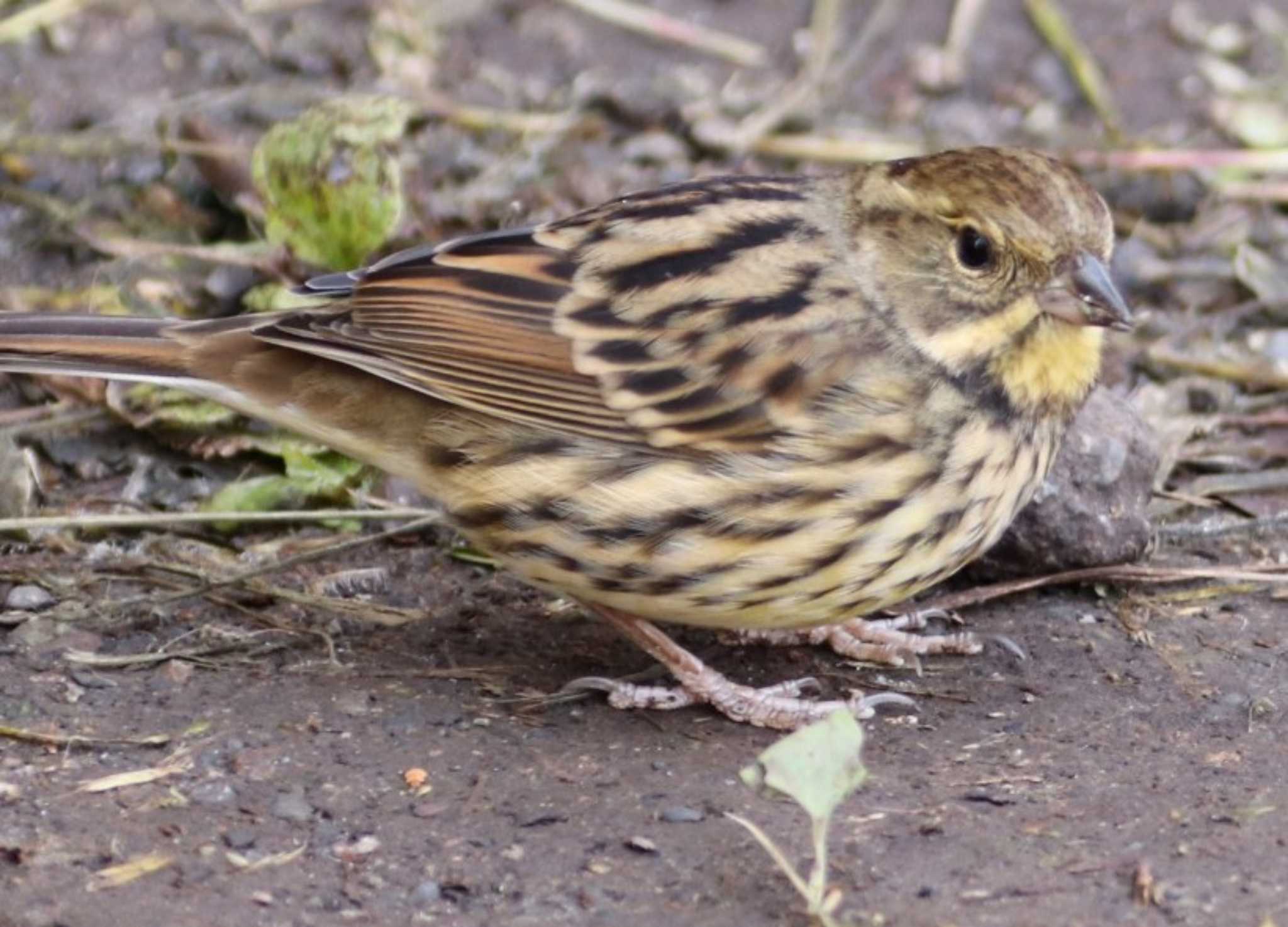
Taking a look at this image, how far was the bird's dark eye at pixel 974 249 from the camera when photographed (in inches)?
164

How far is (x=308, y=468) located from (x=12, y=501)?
72cm

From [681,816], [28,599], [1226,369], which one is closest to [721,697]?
[681,816]

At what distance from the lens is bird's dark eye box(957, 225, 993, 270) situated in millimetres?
4160

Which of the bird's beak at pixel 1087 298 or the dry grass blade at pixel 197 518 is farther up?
the bird's beak at pixel 1087 298

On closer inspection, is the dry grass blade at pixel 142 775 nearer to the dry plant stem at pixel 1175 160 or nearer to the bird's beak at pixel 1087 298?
the bird's beak at pixel 1087 298

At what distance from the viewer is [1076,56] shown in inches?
303

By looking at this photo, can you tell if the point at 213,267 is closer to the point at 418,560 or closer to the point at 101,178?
the point at 101,178

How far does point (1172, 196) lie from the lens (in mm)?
6949

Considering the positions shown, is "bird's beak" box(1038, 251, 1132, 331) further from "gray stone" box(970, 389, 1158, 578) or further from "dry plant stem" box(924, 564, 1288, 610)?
"dry plant stem" box(924, 564, 1288, 610)

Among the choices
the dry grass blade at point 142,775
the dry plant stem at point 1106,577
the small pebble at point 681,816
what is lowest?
the dry grass blade at point 142,775

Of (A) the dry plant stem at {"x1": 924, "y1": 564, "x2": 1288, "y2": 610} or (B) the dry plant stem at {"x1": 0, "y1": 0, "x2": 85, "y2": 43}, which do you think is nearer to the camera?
(A) the dry plant stem at {"x1": 924, "y1": 564, "x2": 1288, "y2": 610}

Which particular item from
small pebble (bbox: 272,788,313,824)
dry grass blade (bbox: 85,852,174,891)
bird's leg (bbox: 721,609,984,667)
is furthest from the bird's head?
dry grass blade (bbox: 85,852,174,891)

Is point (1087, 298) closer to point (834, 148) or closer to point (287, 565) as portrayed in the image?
point (287, 565)

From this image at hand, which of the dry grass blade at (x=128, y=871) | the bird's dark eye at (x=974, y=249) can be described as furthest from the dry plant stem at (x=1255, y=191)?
the dry grass blade at (x=128, y=871)
